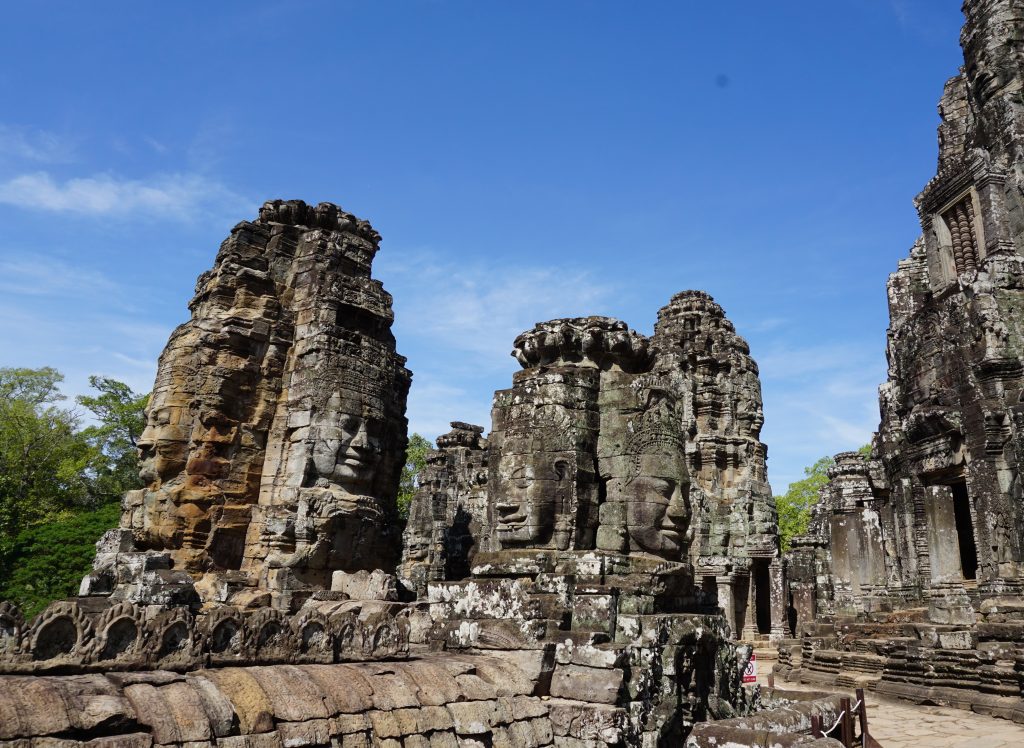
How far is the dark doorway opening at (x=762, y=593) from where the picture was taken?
22531mm

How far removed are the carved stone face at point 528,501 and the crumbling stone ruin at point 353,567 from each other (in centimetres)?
2

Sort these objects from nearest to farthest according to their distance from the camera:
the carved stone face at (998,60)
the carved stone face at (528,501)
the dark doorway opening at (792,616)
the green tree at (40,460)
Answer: the carved stone face at (528,501) < the carved stone face at (998,60) < the dark doorway opening at (792,616) < the green tree at (40,460)

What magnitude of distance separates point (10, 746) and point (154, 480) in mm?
9102

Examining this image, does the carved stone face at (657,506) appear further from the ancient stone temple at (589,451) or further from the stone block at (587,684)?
the stone block at (587,684)

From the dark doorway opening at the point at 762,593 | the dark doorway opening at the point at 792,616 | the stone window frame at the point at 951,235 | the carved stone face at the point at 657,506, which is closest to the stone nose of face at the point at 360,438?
the carved stone face at the point at 657,506

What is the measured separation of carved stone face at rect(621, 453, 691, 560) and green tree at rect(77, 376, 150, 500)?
29.1m

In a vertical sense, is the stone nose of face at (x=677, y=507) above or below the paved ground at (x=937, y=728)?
above

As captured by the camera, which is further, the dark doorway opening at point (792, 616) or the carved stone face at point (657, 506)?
the dark doorway opening at point (792, 616)

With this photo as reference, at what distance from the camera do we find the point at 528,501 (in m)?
6.42

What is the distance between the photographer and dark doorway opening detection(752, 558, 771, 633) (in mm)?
22531

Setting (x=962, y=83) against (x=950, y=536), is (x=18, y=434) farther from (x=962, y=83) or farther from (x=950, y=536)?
(x=962, y=83)

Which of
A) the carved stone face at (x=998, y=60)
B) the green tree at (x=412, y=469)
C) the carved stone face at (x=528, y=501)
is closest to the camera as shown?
the carved stone face at (x=528, y=501)

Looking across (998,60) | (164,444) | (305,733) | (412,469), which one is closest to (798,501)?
(412,469)

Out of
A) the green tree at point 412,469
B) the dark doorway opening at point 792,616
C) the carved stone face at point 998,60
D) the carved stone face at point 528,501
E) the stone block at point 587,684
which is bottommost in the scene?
the stone block at point 587,684
